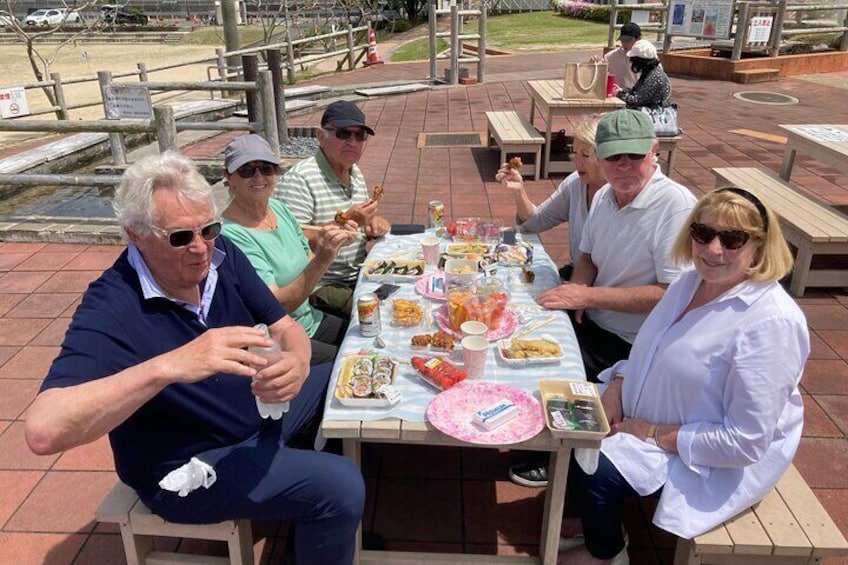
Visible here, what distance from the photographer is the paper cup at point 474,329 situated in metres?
2.13

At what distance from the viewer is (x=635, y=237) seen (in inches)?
99.8

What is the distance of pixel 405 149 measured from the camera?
793 cm

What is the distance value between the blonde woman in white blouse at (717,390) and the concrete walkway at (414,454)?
0.55 m

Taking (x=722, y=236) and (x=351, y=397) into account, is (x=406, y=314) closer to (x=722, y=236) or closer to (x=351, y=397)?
(x=351, y=397)

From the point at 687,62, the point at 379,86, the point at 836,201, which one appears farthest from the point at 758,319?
the point at 687,62

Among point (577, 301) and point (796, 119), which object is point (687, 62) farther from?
point (577, 301)

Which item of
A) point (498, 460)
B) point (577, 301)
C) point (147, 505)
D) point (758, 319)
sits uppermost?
point (758, 319)

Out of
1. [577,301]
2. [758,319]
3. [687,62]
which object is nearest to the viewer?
[758,319]

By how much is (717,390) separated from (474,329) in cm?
81

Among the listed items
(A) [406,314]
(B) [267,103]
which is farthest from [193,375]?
(B) [267,103]

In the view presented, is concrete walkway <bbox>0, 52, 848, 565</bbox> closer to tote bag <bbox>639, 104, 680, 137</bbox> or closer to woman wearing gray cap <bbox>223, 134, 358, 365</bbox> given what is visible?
tote bag <bbox>639, 104, 680, 137</bbox>

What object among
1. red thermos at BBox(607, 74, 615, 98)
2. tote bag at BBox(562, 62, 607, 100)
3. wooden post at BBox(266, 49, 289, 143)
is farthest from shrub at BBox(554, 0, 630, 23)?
wooden post at BBox(266, 49, 289, 143)

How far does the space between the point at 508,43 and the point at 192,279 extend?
21222 mm

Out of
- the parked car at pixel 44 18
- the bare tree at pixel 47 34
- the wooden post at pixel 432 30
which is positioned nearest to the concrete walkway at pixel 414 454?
the wooden post at pixel 432 30
